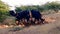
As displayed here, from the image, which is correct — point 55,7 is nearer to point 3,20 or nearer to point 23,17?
point 3,20

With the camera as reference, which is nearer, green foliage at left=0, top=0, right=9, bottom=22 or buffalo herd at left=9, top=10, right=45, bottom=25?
buffalo herd at left=9, top=10, right=45, bottom=25

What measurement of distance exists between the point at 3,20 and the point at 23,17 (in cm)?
419

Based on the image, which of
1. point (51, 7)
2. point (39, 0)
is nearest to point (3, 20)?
point (51, 7)

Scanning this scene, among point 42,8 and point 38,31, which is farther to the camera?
point 42,8

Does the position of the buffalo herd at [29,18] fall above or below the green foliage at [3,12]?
above

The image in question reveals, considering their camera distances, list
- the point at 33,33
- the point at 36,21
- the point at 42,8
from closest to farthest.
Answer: the point at 33,33
the point at 36,21
the point at 42,8

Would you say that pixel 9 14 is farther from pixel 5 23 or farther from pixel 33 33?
pixel 33 33

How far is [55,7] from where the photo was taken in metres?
31.7

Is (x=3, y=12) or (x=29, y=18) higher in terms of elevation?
(x=29, y=18)

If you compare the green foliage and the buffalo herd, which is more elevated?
the buffalo herd

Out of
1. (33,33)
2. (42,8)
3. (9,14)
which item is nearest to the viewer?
(33,33)

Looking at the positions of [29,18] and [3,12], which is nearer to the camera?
[29,18]

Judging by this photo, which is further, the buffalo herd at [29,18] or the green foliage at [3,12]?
the green foliage at [3,12]

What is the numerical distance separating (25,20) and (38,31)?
4.15 meters
